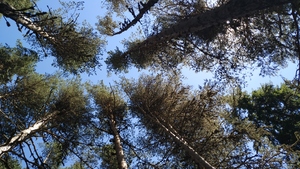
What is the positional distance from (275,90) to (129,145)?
7387 millimetres

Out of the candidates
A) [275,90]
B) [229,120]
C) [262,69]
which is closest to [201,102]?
[229,120]

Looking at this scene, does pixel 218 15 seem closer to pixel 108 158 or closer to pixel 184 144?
pixel 184 144

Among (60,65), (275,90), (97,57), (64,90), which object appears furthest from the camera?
(275,90)

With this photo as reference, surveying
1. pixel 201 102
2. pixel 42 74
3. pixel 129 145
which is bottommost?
pixel 129 145

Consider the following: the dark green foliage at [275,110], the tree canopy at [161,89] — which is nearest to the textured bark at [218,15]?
the tree canopy at [161,89]

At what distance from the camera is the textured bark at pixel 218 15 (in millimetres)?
7099

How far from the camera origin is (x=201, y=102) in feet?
33.5

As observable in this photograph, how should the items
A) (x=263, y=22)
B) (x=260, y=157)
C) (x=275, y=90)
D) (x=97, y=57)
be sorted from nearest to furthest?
(x=260, y=157), (x=263, y=22), (x=97, y=57), (x=275, y=90)

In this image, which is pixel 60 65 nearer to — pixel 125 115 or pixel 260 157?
pixel 125 115

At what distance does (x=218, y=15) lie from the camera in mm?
8055

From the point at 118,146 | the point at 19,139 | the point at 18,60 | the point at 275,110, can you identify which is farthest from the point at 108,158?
the point at 275,110

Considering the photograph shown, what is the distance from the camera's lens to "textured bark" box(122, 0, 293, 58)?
7099mm

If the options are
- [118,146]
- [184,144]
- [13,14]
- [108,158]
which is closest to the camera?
[13,14]

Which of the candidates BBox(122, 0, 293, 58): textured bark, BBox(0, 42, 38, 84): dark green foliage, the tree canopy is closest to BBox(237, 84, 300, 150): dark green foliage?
the tree canopy
